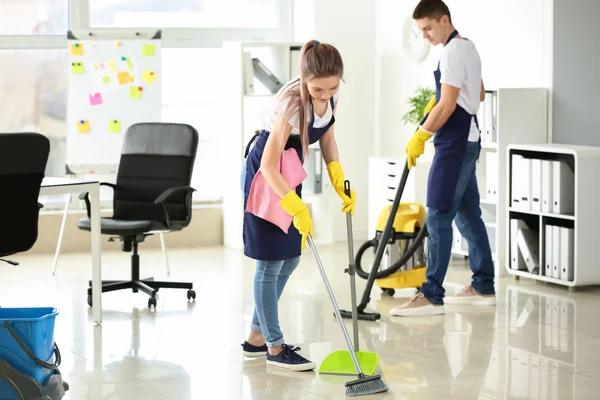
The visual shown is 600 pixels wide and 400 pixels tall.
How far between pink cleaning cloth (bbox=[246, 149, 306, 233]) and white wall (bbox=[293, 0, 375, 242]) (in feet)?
12.9

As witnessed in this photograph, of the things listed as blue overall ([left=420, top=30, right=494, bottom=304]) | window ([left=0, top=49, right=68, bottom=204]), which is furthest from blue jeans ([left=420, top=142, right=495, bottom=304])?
window ([left=0, top=49, right=68, bottom=204])

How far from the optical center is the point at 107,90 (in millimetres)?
7148

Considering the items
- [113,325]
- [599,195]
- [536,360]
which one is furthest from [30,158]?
[599,195]

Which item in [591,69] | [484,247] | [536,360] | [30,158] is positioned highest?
[591,69]

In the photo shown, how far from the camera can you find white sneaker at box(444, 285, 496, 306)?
5238mm

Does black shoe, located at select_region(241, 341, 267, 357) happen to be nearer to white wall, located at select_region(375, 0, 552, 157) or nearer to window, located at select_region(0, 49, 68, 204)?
white wall, located at select_region(375, 0, 552, 157)

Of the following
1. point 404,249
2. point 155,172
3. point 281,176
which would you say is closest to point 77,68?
point 155,172

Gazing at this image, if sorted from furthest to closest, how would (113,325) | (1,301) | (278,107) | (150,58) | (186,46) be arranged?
1. (186,46)
2. (150,58)
3. (1,301)
4. (113,325)
5. (278,107)

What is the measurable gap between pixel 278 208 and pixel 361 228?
4.26 m

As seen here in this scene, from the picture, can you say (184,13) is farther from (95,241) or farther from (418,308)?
(418,308)

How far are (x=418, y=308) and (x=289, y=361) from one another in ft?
3.97

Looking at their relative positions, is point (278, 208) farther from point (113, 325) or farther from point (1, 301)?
point (1, 301)

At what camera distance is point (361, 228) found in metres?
8.01

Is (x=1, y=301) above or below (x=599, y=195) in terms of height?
below
